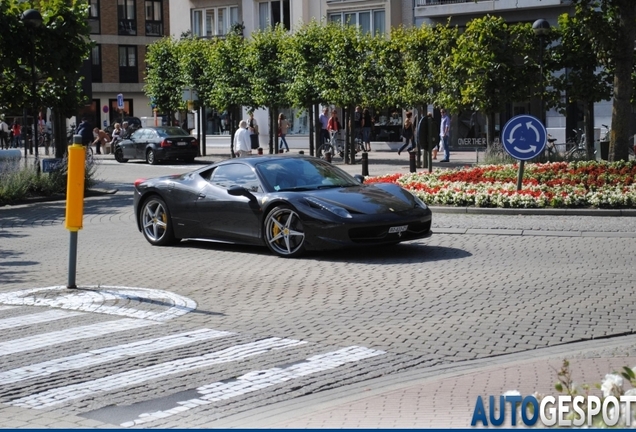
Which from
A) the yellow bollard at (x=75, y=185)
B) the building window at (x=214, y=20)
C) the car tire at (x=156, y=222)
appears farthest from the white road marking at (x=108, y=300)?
the building window at (x=214, y=20)

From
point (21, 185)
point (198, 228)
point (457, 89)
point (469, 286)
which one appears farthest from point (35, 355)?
point (457, 89)

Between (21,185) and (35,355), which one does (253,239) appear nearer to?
(35,355)

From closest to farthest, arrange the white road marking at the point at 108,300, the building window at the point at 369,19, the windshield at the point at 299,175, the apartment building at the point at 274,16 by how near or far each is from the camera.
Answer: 1. the white road marking at the point at 108,300
2. the windshield at the point at 299,175
3. the apartment building at the point at 274,16
4. the building window at the point at 369,19

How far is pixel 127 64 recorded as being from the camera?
261ft

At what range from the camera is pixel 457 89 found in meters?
36.0

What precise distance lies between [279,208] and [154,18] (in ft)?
226

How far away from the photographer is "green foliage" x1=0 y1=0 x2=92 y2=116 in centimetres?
2691

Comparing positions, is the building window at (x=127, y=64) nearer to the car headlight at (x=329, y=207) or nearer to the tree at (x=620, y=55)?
the tree at (x=620, y=55)

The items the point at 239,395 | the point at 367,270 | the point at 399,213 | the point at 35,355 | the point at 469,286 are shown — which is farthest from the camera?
the point at 399,213

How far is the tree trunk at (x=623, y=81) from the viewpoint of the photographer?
23.8m

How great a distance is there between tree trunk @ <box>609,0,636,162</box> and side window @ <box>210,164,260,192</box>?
11428 millimetres

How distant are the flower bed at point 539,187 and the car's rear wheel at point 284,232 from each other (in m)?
6.22

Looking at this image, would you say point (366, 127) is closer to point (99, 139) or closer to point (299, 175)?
point (99, 139)

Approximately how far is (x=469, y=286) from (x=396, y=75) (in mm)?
28090
